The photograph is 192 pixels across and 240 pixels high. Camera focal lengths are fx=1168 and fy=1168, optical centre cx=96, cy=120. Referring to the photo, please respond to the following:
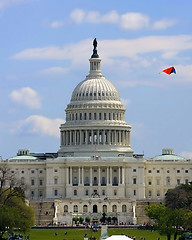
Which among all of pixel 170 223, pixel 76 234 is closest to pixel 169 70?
pixel 170 223

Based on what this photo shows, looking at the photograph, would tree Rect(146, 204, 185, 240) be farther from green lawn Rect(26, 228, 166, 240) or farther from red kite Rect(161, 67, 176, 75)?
red kite Rect(161, 67, 176, 75)

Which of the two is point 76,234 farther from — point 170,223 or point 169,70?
point 169,70

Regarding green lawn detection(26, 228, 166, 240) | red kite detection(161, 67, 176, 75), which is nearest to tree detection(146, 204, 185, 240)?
green lawn detection(26, 228, 166, 240)

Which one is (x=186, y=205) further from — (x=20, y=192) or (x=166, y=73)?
(x=166, y=73)

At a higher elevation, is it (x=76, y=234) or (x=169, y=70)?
(x=169, y=70)

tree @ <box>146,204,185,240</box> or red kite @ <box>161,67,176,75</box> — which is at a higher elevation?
red kite @ <box>161,67,176,75</box>

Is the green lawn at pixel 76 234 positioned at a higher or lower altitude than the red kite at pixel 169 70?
lower

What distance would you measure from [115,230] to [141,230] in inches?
292

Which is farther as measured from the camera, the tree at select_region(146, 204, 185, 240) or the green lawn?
the green lawn

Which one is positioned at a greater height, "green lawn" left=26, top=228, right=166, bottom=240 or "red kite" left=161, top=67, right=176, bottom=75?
"red kite" left=161, top=67, right=176, bottom=75

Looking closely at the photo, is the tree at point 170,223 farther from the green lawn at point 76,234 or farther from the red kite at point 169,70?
the red kite at point 169,70

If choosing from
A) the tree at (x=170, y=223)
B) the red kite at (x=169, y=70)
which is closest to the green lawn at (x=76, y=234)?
the tree at (x=170, y=223)

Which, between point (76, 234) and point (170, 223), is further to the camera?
point (76, 234)

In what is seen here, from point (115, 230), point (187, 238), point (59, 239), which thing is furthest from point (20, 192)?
point (187, 238)
